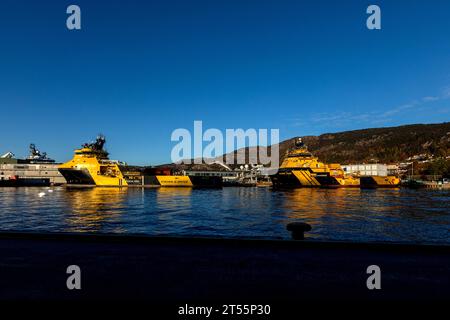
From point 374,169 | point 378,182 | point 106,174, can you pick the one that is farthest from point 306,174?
point 374,169

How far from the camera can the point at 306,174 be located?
9269 centimetres

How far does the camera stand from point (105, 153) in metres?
101

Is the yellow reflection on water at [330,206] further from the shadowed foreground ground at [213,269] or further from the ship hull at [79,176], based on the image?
the ship hull at [79,176]

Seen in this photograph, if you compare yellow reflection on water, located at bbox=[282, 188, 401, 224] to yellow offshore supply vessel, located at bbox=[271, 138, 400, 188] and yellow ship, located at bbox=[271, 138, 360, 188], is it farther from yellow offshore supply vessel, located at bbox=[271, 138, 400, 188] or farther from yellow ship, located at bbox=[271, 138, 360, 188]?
yellow offshore supply vessel, located at bbox=[271, 138, 400, 188]

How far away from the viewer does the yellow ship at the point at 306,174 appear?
93.6m

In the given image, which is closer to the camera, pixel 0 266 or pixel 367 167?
pixel 0 266

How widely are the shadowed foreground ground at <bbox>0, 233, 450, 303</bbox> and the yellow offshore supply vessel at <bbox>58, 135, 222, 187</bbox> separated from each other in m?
90.2

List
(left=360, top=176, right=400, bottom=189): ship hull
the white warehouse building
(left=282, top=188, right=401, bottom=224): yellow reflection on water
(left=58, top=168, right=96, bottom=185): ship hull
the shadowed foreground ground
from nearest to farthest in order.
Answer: the shadowed foreground ground < (left=282, top=188, right=401, bottom=224): yellow reflection on water < (left=58, top=168, right=96, bottom=185): ship hull < (left=360, top=176, right=400, bottom=189): ship hull < the white warehouse building

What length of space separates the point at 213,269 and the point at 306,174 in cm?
8941

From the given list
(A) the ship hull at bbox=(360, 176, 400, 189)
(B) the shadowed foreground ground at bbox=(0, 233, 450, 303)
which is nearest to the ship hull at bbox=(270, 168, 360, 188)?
(A) the ship hull at bbox=(360, 176, 400, 189)

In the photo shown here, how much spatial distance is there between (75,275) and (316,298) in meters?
4.82

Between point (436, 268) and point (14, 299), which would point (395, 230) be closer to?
point (436, 268)

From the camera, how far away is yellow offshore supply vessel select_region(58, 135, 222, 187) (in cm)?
9412
